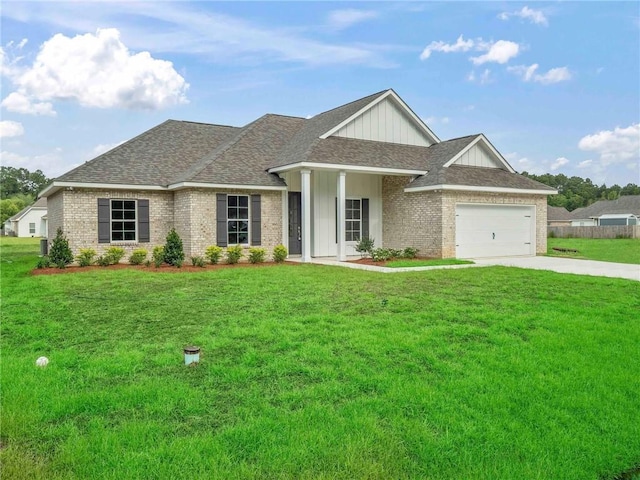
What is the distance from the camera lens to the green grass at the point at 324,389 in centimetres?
323

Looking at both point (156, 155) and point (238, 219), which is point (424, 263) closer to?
point (238, 219)

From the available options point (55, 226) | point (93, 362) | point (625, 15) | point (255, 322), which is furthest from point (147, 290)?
point (625, 15)

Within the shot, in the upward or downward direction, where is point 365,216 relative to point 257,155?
downward

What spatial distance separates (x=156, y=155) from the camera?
60.5 ft

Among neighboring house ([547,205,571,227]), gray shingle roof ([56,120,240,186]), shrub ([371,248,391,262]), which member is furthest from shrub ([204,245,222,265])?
neighboring house ([547,205,571,227])

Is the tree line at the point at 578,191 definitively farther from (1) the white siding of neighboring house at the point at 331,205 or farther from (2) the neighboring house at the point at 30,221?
(2) the neighboring house at the point at 30,221

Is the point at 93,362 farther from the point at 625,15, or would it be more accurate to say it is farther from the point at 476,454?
the point at 625,15

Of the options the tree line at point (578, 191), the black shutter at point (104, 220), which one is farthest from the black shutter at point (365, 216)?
the tree line at point (578, 191)

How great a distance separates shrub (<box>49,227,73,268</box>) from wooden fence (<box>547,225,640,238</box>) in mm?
39800

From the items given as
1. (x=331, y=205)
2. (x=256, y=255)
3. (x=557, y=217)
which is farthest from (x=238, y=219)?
(x=557, y=217)

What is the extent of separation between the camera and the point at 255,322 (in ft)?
22.6

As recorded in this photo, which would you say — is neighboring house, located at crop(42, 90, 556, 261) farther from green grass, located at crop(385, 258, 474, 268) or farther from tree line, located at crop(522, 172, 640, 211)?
tree line, located at crop(522, 172, 640, 211)

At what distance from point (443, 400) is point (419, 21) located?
12.7 metres

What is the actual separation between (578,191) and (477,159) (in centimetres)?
8167
